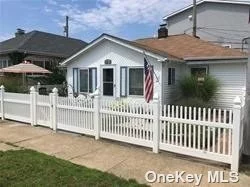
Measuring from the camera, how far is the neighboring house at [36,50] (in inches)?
843

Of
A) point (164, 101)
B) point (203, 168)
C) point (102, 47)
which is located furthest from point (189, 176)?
point (102, 47)

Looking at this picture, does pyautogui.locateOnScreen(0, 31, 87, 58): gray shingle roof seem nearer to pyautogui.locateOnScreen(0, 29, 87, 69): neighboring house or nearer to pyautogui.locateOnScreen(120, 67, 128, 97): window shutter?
pyautogui.locateOnScreen(0, 29, 87, 69): neighboring house

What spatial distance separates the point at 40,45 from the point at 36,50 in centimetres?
161

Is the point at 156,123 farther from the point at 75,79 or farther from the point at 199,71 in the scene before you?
the point at 75,79

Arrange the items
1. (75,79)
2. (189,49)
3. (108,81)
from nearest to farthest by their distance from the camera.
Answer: (108,81) < (75,79) < (189,49)

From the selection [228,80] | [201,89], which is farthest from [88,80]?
[228,80]

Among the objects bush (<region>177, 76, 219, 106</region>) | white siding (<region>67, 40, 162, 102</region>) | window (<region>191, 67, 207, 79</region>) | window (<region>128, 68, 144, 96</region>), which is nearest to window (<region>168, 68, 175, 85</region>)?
bush (<region>177, 76, 219, 106</region>)

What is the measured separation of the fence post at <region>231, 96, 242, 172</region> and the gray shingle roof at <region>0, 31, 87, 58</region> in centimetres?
1632

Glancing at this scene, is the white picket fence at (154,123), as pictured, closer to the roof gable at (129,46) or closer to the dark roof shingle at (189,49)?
the roof gable at (129,46)

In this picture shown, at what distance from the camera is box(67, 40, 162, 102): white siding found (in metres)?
13.2

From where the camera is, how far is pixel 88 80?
49.5 ft

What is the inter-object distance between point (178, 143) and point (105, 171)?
6.09ft

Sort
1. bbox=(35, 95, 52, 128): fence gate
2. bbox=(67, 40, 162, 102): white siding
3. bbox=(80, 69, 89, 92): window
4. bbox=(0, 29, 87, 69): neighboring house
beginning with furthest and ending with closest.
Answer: bbox=(0, 29, 87, 69): neighboring house → bbox=(80, 69, 89, 92): window → bbox=(67, 40, 162, 102): white siding → bbox=(35, 95, 52, 128): fence gate

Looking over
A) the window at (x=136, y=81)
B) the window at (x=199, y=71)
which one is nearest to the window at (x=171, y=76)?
the window at (x=199, y=71)
